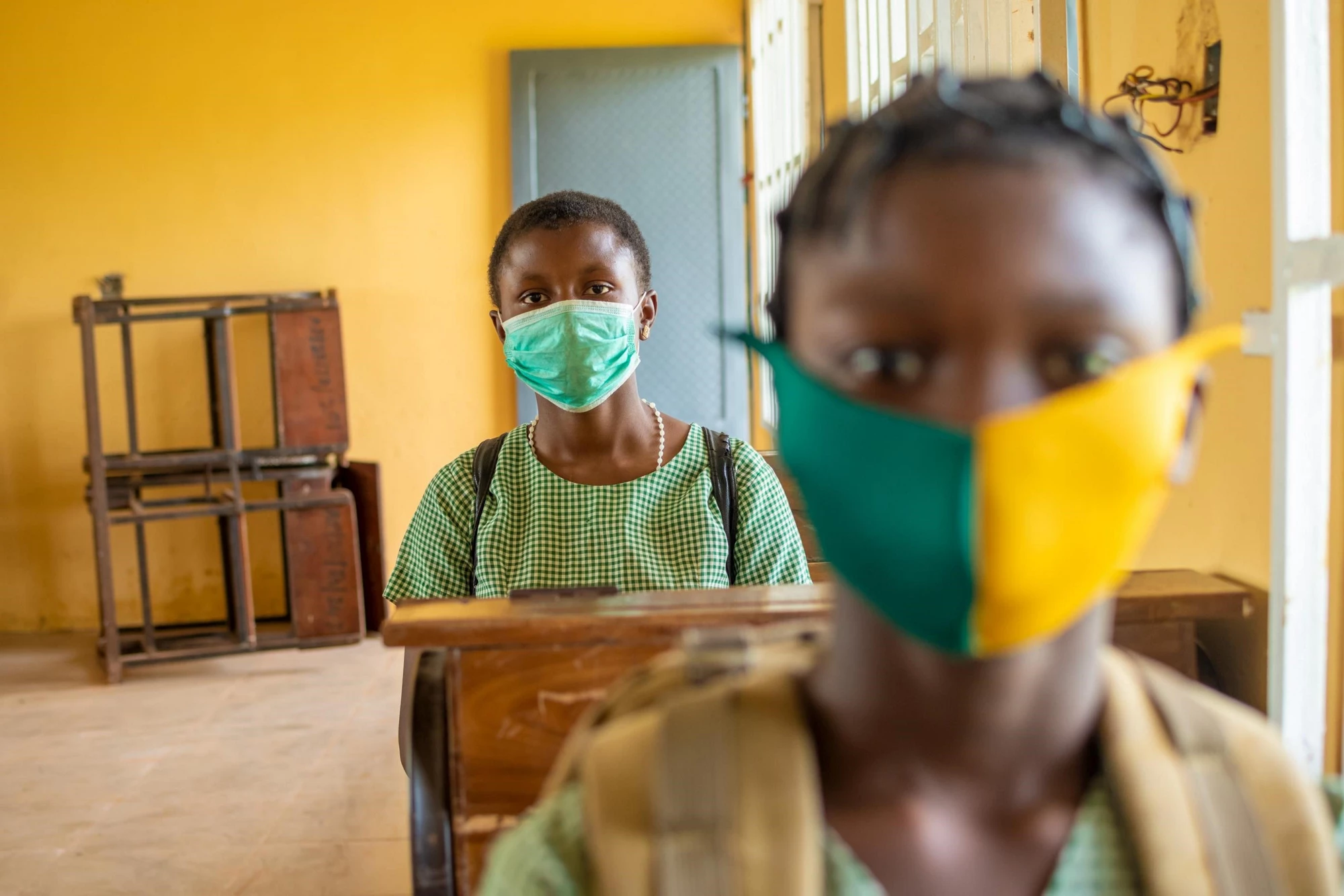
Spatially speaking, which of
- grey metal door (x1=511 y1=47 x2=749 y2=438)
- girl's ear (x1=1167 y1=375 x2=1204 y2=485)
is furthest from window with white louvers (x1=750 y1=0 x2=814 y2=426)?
girl's ear (x1=1167 y1=375 x2=1204 y2=485)

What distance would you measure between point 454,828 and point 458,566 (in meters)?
0.64

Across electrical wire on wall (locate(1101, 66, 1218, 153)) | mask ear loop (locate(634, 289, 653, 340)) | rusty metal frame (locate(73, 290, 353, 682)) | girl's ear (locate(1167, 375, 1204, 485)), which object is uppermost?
electrical wire on wall (locate(1101, 66, 1218, 153))

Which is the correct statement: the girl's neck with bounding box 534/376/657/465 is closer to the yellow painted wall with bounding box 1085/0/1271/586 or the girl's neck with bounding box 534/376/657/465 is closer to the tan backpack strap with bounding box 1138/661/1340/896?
the yellow painted wall with bounding box 1085/0/1271/586

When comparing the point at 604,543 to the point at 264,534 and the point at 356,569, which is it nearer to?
the point at 356,569

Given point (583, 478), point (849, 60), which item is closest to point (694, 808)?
point (583, 478)

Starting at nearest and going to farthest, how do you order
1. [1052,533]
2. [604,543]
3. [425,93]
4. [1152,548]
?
1. [1052,533]
2. [1152,548]
3. [604,543]
4. [425,93]

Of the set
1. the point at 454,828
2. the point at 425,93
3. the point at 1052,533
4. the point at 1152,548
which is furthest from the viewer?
the point at 425,93

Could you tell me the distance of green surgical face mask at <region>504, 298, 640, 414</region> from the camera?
227 centimetres

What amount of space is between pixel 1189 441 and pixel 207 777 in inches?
149

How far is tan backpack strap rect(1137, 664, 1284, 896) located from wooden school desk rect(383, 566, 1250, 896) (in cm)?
82

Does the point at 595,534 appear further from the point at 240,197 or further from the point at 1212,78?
the point at 240,197

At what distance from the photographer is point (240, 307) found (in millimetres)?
5234

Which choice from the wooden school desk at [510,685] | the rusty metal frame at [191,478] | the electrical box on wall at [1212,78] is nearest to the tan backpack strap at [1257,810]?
the wooden school desk at [510,685]

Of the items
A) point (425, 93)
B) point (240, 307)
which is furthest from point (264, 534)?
point (425, 93)
